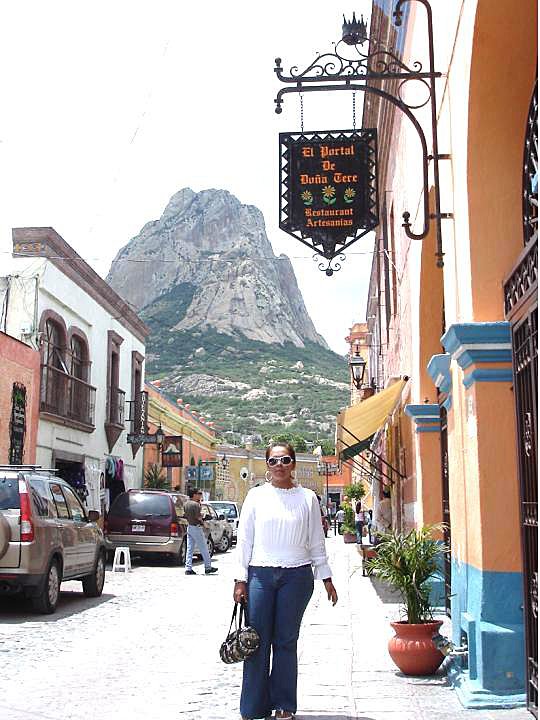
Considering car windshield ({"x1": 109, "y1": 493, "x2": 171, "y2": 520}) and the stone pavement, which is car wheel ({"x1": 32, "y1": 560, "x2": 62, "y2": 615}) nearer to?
the stone pavement

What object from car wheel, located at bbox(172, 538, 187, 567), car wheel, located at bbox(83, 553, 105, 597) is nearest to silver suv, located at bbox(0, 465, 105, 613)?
car wheel, located at bbox(83, 553, 105, 597)

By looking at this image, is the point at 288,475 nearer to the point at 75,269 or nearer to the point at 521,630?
the point at 521,630

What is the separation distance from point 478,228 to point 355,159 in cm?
417

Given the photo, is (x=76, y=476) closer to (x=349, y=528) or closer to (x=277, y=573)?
(x=349, y=528)

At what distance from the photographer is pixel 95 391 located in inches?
1006

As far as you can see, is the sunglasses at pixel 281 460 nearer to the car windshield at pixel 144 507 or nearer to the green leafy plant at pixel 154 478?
the car windshield at pixel 144 507

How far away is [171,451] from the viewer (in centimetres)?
3259

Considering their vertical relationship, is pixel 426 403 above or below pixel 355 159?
below

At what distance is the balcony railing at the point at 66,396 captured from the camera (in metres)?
21.0

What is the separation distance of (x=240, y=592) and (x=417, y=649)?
6.44 ft

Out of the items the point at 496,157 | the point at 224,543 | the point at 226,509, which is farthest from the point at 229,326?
the point at 496,157

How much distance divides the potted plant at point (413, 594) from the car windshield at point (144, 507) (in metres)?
12.7

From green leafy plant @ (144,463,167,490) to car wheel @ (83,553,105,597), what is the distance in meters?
18.9

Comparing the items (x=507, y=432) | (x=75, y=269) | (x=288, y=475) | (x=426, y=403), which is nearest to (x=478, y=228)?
(x=507, y=432)
